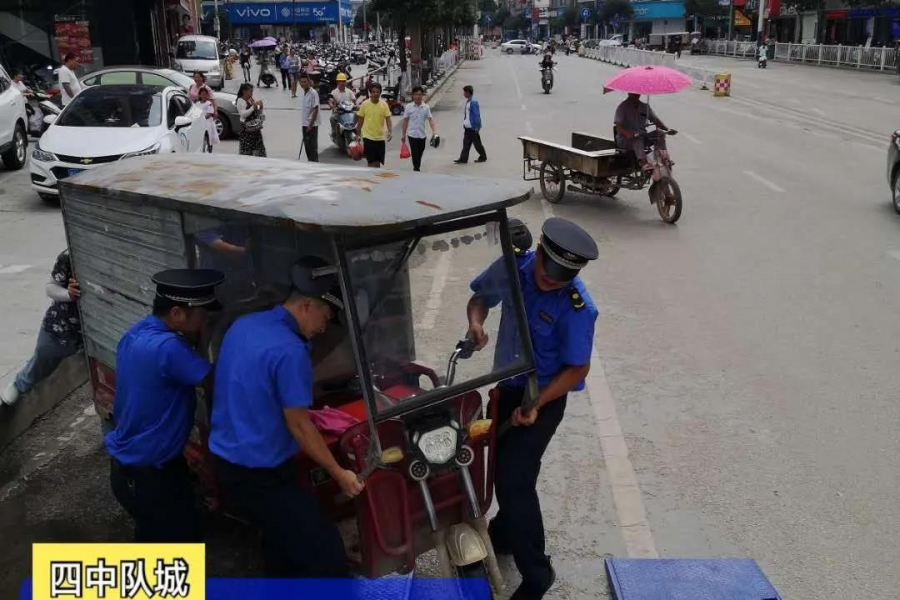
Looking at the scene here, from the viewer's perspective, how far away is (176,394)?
3.55 metres

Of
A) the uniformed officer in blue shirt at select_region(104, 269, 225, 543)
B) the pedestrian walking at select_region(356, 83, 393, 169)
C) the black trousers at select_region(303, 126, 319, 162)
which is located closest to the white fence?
the black trousers at select_region(303, 126, 319, 162)

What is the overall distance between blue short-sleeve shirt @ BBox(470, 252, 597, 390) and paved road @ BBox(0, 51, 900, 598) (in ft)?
1.42

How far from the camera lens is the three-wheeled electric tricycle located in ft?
10.6

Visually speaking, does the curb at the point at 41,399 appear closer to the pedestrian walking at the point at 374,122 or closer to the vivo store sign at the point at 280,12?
the pedestrian walking at the point at 374,122

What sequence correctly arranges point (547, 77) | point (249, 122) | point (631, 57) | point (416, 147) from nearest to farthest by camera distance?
point (249, 122) < point (416, 147) < point (547, 77) < point (631, 57)

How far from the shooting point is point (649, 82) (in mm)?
11094

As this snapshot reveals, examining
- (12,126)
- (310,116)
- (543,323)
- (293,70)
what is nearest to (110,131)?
(12,126)

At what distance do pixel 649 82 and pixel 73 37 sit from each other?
21.2 m

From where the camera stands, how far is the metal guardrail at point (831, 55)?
137ft

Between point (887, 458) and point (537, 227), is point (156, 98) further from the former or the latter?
point (887, 458)

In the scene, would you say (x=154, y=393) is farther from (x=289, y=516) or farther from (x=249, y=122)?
(x=249, y=122)

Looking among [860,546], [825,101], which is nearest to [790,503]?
[860,546]

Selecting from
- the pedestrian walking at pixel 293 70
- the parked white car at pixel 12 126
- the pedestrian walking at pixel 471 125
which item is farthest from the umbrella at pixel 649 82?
the pedestrian walking at pixel 293 70

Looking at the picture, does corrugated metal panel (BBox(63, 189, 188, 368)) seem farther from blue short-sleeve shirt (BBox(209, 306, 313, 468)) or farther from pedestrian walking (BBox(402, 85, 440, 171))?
pedestrian walking (BBox(402, 85, 440, 171))
